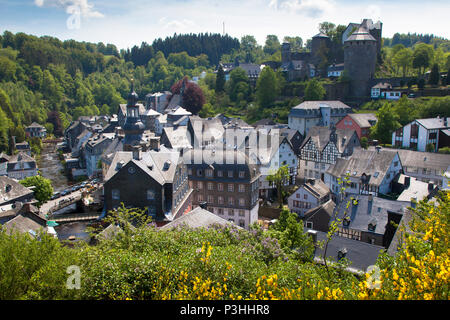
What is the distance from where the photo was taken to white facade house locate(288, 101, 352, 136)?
68.4 m

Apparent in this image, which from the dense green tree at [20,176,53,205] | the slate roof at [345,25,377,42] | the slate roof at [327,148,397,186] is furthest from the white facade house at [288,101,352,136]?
the dense green tree at [20,176,53,205]

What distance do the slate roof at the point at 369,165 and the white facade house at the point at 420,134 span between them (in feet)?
44.9

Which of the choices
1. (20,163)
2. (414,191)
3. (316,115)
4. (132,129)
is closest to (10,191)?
(132,129)

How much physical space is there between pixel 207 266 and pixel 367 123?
58.8 m

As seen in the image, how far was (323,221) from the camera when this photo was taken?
36500 millimetres

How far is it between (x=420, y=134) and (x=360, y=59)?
111 ft

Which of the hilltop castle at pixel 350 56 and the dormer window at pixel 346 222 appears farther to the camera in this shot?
the hilltop castle at pixel 350 56

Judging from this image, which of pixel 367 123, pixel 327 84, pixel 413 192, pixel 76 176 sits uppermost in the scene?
pixel 327 84

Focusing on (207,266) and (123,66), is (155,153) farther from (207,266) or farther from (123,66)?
(123,66)

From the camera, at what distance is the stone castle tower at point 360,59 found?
8201 cm

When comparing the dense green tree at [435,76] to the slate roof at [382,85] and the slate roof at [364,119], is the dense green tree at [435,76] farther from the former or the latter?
the slate roof at [364,119]

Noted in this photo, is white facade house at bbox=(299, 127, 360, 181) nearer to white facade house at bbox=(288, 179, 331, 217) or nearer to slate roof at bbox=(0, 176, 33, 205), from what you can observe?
white facade house at bbox=(288, 179, 331, 217)

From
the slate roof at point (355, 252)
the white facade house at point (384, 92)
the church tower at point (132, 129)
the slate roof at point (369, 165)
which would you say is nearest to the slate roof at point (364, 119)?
the white facade house at point (384, 92)
